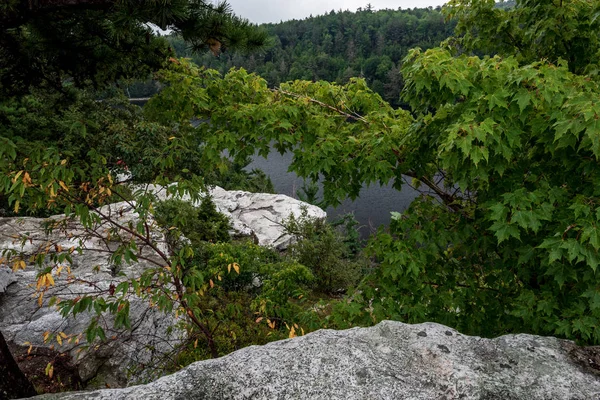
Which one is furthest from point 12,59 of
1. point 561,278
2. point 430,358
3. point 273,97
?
point 561,278

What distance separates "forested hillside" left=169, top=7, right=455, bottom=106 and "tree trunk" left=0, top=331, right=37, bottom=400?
207 ft

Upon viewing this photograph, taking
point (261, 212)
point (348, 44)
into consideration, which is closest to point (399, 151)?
point (261, 212)

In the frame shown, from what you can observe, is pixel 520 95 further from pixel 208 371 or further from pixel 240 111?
pixel 208 371

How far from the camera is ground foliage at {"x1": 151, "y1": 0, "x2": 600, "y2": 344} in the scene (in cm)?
319

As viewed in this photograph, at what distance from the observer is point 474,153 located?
10.2 ft

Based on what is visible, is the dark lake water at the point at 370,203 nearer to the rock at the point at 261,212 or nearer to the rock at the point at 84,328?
the rock at the point at 261,212

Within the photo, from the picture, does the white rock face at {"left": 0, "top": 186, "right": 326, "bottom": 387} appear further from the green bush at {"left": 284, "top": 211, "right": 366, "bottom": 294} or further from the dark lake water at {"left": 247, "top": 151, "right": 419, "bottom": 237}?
the dark lake water at {"left": 247, "top": 151, "right": 419, "bottom": 237}

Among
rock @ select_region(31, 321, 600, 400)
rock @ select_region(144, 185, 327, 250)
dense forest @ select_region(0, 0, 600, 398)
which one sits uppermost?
dense forest @ select_region(0, 0, 600, 398)

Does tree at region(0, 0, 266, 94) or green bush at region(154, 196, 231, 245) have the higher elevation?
tree at region(0, 0, 266, 94)

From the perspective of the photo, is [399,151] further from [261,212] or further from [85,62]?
[261,212]

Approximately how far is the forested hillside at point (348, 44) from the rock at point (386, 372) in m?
63.0

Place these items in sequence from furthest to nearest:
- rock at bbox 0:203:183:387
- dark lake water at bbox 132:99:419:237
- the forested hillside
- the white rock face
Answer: the forested hillside, dark lake water at bbox 132:99:419:237, rock at bbox 0:203:183:387, the white rock face

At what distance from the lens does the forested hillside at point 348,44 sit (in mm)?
75119

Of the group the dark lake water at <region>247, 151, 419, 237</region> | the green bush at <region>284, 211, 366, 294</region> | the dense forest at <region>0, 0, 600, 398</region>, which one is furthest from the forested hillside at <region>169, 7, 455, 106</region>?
the dense forest at <region>0, 0, 600, 398</region>
